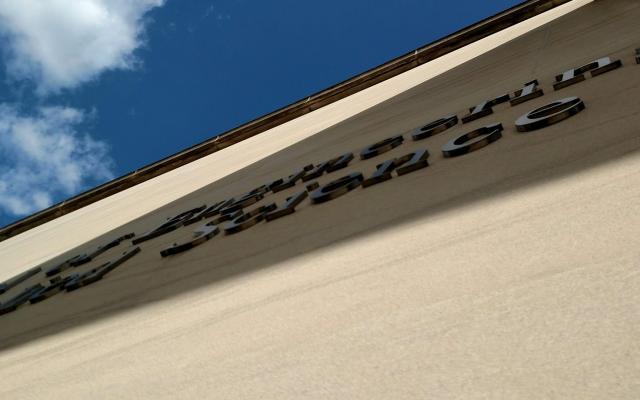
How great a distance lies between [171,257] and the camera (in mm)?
2514

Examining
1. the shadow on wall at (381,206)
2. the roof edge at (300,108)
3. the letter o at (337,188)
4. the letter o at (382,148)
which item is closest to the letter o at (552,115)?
the shadow on wall at (381,206)

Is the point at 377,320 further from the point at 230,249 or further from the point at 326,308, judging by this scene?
the point at 230,249

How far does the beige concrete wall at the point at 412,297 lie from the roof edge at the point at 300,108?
651 cm

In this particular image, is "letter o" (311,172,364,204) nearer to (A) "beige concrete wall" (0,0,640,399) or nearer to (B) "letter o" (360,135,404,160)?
(A) "beige concrete wall" (0,0,640,399)

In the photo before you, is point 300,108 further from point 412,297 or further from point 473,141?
point 412,297

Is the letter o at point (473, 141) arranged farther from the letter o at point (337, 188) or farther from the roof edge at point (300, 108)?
the roof edge at point (300, 108)

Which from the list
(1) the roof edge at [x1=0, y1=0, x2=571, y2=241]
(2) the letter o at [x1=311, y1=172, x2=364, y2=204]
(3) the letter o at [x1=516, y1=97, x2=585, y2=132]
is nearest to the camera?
(3) the letter o at [x1=516, y1=97, x2=585, y2=132]

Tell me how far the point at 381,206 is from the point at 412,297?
78 cm

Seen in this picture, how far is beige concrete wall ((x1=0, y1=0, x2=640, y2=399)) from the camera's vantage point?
791 mm

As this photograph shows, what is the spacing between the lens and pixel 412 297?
1.09 metres

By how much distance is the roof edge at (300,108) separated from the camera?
876 cm

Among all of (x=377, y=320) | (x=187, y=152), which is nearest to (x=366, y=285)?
(x=377, y=320)

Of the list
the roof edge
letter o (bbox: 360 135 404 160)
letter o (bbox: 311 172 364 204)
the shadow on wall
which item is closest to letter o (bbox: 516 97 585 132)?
the shadow on wall

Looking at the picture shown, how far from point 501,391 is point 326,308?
1.72ft
